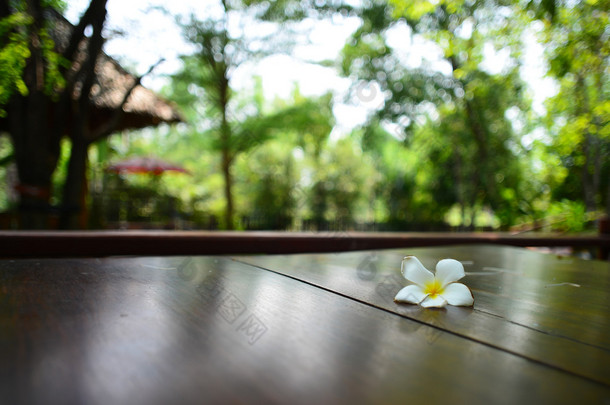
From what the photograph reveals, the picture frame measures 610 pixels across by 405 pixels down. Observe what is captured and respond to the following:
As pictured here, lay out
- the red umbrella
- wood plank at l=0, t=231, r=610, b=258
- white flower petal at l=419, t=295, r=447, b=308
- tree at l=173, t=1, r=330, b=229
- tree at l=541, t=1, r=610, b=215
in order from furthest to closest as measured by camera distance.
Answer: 1. tree at l=173, t=1, r=330, b=229
2. the red umbrella
3. tree at l=541, t=1, r=610, b=215
4. wood plank at l=0, t=231, r=610, b=258
5. white flower petal at l=419, t=295, r=447, b=308

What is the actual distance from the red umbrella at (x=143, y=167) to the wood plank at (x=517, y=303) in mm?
6085

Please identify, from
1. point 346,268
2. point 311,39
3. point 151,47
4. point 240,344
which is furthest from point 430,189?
point 240,344

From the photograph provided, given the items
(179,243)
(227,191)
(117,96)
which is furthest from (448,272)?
(227,191)

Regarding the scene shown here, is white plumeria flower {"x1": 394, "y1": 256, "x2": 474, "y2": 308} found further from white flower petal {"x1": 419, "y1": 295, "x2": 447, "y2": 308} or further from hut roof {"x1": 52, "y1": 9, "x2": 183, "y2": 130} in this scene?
hut roof {"x1": 52, "y1": 9, "x2": 183, "y2": 130}

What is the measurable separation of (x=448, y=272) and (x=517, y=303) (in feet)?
0.43

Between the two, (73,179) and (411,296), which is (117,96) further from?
(411,296)

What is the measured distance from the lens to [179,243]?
1.47m

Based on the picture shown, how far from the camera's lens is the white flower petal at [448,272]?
64 cm

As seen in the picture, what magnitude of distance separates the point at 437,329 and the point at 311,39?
27.5ft

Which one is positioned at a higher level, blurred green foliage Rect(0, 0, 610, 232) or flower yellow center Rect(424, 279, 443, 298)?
blurred green foliage Rect(0, 0, 610, 232)

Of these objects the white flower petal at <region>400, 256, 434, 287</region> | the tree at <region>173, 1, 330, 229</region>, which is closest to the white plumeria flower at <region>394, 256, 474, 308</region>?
the white flower petal at <region>400, 256, 434, 287</region>

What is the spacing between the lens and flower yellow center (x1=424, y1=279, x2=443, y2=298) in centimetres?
64

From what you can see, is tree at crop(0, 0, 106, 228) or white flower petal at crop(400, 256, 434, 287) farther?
tree at crop(0, 0, 106, 228)

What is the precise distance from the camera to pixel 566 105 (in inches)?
174
